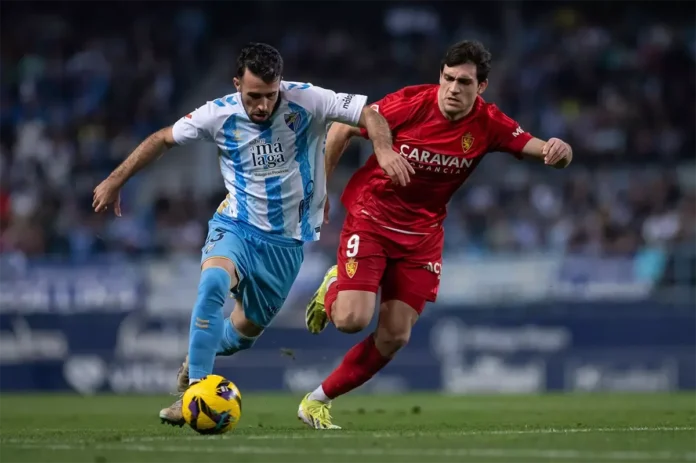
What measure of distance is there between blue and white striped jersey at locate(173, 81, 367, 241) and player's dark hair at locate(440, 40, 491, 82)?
0.67 metres

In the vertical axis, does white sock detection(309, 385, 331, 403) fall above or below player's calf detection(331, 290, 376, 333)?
below

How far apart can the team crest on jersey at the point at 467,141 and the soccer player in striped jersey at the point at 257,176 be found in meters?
0.48

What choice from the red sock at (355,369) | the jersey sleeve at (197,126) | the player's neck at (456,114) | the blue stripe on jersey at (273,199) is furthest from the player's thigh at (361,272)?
the jersey sleeve at (197,126)

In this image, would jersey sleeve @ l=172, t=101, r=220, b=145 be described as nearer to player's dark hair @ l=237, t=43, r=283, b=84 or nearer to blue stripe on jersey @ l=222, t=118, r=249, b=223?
blue stripe on jersey @ l=222, t=118, r=249, b=223

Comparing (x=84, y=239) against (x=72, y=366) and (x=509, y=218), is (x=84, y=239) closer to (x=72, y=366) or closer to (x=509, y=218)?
(x=72, y=366)

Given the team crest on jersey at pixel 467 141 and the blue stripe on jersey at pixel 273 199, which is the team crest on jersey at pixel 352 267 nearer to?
the blue stripe on jersey at pixel 273 199

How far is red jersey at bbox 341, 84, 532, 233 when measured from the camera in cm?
881

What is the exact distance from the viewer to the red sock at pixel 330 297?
909cm

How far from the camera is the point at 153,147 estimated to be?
8172 millimetres

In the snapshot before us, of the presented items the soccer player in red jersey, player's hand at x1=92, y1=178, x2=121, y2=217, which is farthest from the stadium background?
player's hand at x1=92, y1=178, x2=121, y2=217

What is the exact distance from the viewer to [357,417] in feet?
34.7

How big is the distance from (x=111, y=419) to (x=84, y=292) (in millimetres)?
6349

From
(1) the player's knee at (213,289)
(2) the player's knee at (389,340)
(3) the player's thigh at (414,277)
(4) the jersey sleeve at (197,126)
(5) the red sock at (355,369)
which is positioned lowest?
(5) the red sock at (355,369)

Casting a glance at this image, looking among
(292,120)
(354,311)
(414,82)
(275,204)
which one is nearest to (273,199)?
(275,204)
